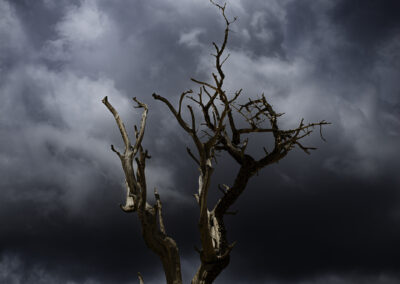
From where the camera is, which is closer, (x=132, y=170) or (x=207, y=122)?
(x=132, y=170)

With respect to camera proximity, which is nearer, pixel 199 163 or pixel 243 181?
pixel 199 163

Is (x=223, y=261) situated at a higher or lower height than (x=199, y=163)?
lower

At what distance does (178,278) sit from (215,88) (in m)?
3.81

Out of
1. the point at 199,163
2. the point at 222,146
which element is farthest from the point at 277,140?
the point at 199,163

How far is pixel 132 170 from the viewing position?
303 inches

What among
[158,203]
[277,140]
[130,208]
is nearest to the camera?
[130,208]

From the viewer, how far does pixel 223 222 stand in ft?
28.0

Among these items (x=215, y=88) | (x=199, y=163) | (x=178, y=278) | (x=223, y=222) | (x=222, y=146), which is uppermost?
(x=215, y=88)

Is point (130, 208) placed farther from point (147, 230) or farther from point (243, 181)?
point (243, 181)

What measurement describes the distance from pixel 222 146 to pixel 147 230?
270 cm

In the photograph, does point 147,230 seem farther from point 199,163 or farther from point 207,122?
point 207,122

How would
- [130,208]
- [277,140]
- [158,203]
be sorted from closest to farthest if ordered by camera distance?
[130,208], [158,203], [277,140]

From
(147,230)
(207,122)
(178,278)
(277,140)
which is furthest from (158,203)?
(277,140)

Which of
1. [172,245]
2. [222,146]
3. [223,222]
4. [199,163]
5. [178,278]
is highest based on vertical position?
[222,146]
